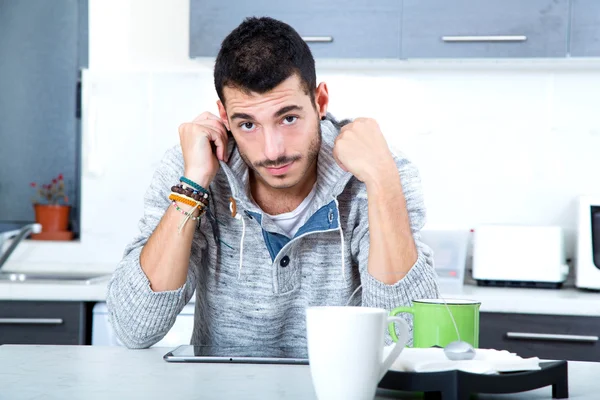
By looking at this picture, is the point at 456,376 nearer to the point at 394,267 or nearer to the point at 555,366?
the point at 555,366

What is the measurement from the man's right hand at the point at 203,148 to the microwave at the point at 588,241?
1398mm

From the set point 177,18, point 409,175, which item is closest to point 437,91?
point 177,18

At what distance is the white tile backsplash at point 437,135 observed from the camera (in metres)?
2.80

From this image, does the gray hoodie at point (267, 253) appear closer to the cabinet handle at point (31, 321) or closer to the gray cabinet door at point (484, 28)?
the cabinet handle at point (31, 321)

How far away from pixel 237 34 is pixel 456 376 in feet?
2.97

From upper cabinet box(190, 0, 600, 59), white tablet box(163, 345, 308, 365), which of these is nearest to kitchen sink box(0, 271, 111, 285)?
upper cabinet box(190, 0, 600, 59)

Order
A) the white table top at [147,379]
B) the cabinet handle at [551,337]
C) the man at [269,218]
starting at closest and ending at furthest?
1. the white table top at [147,379]
2. the man at [269,218]
3. the cabinet handle at [551,337]

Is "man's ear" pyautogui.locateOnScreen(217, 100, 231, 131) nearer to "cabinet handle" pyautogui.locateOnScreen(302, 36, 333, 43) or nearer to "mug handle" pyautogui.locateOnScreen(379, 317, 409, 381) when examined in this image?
"mug handle" pyautogui.locateOnScreen(379, 317, 409, 381)

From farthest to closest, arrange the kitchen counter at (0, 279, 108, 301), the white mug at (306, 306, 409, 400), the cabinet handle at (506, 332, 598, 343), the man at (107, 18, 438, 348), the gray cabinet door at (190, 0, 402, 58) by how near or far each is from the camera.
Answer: the gray cabinet door at (190, 0, 402, 58), the kitchen counter at (0, 279, 108, 301), the cabinet handle at (506, 332, 598, 343), the man at (107, 18, 438, 348), the white mug at (306, 306, 409, 400)

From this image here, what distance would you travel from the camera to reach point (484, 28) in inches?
100

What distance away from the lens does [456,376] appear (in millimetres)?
878

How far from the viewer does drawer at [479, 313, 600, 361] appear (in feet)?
7.40

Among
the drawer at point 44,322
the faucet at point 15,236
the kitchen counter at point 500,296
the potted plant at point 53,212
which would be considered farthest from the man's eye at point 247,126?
the potted plant at point 53,212

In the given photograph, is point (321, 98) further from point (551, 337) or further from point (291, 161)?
point (551, 337)
